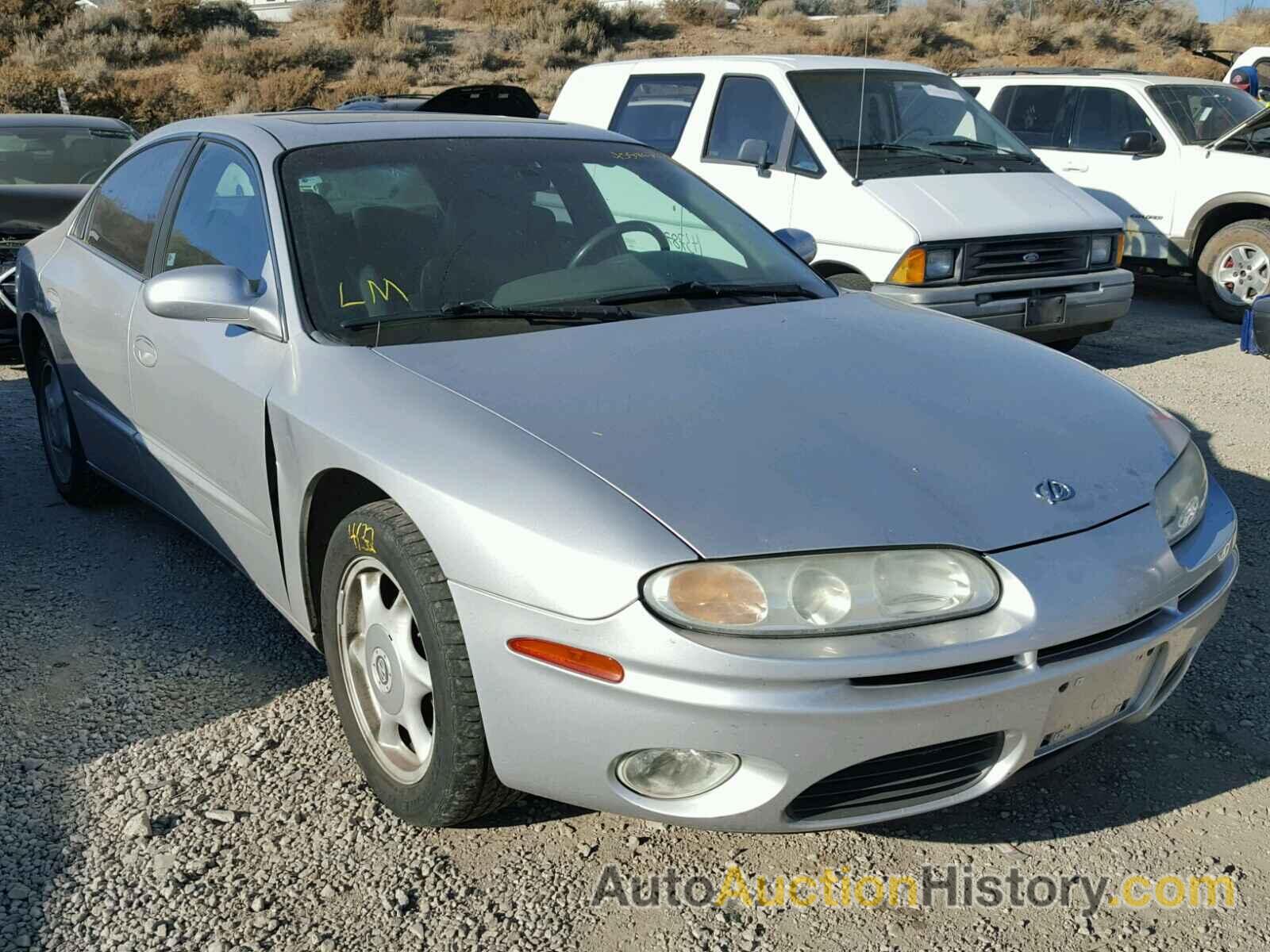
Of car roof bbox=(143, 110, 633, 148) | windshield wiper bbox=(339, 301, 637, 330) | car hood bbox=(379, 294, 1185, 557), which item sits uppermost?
car roof bbox=(143, 110, 633, 148)

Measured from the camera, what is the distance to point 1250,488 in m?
4.91

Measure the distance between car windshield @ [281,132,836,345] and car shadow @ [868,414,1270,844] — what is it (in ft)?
4.81

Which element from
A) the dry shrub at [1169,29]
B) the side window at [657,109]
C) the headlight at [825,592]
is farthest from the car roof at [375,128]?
Answer: the dry shrub at [1169,29]

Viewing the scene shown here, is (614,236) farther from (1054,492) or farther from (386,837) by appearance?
(386,837)

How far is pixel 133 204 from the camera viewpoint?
4.23 m

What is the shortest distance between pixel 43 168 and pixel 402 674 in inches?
267

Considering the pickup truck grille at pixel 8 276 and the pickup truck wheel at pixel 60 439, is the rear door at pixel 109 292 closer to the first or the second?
the pickup truck wheel at pixel 60 439

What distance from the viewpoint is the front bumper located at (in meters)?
2.14

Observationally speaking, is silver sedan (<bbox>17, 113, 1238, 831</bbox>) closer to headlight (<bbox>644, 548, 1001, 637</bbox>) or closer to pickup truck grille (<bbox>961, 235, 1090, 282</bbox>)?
headlight (<bbox>644, 548, 1001, 637</bbox>)

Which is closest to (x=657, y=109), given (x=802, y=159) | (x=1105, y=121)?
(x=802, y=159)

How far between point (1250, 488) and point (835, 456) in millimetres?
3182

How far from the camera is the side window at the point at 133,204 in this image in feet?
13.2

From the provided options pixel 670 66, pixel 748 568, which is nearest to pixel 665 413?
pixel 748 568

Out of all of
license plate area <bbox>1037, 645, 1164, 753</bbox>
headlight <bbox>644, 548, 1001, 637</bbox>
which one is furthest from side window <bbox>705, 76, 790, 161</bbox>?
headlight <bbox>644, 548, 1001, 637</bbox>
